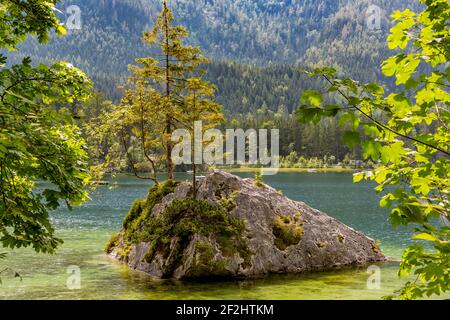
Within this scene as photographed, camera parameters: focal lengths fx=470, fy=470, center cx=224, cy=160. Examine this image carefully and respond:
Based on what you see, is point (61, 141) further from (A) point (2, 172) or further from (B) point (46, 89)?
(A) point (2, 172)

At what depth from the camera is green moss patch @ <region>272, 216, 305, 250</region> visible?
25.6 m

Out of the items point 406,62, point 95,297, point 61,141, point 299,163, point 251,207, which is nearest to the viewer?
point 406,62

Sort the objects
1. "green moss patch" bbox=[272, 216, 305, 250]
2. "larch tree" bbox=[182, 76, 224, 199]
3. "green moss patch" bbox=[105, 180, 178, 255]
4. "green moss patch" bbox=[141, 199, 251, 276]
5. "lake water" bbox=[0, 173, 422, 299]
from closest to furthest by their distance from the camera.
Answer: "lake water" bbox=[0, 173, 422, 299] < "green moss patch" bbox=[141, 199, 251, 276] < "green moss patch" bbox=[272, 216, 305, 250] < "larch tree" bbox=[182, 76, 224, 199] < "green moss patch" bbox=[105, 180, 178, 255]

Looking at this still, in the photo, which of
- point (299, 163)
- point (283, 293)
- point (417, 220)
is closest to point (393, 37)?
point (417, 220)

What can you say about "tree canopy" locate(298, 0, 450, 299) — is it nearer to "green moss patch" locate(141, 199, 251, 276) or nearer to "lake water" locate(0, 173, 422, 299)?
"lake water" locate(0, 173, 422, 299)

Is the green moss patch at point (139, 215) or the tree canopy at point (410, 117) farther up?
the tree canopy at point (410, 117)

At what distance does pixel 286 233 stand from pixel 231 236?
3.44 meters

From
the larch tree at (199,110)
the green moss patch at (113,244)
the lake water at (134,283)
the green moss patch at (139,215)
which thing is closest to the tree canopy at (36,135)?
the lake water at (134,283)

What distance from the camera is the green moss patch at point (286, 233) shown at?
25.6 metres

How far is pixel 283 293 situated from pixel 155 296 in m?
5.57

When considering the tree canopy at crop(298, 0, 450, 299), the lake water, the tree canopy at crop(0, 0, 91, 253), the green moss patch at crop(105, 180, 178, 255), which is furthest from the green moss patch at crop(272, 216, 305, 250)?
the tree canopy at crop(298, 0, 450, 299)

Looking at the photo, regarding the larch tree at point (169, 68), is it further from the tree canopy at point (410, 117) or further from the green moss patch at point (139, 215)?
the tree canopy at point (410, 117)

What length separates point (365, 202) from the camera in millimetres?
70875

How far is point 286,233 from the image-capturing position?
26016 mm
